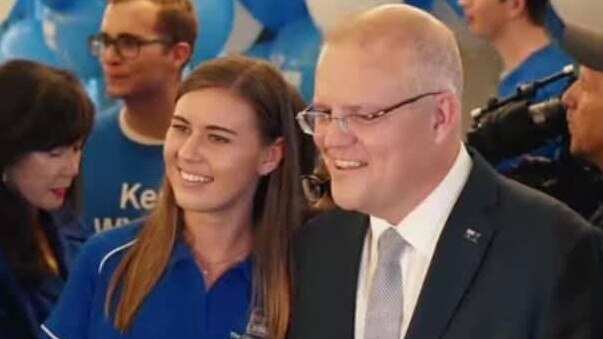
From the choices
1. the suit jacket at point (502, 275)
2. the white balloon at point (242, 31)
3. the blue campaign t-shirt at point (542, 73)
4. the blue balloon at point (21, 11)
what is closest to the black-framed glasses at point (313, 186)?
the suit jacket at point (502, 275)

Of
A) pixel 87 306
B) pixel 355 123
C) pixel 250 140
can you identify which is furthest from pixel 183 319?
pixel 355 123

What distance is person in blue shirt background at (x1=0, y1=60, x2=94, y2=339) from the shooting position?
208 cm

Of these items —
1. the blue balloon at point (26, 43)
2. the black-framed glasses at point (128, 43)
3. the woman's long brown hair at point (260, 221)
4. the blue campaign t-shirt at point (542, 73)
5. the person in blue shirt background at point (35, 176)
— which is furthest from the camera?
the blue balloon at point (26, 43)

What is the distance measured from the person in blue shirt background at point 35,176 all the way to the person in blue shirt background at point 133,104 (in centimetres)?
47

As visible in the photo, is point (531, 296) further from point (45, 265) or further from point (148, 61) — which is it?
point (148, 61)

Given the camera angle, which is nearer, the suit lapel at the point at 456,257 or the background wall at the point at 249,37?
the suit lapel at the point at 456,257

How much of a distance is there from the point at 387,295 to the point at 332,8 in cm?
149

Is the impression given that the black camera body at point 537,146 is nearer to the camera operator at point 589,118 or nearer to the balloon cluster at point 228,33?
the camera operator at point 589,118

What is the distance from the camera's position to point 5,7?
3.52 meters

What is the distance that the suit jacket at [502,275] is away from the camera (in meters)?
1.51

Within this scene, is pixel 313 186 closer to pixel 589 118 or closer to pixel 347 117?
pixel 347 117

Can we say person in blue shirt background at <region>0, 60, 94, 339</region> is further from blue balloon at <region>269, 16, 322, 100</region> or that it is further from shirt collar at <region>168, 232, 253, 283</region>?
blue balloon at <region>269, 16, 322, 100</region>

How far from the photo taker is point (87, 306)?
70.9 inches

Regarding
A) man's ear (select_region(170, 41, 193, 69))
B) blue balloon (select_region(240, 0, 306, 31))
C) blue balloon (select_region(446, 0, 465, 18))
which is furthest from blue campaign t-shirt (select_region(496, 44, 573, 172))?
man's ear (select_region(170, 41, 193, 69))
